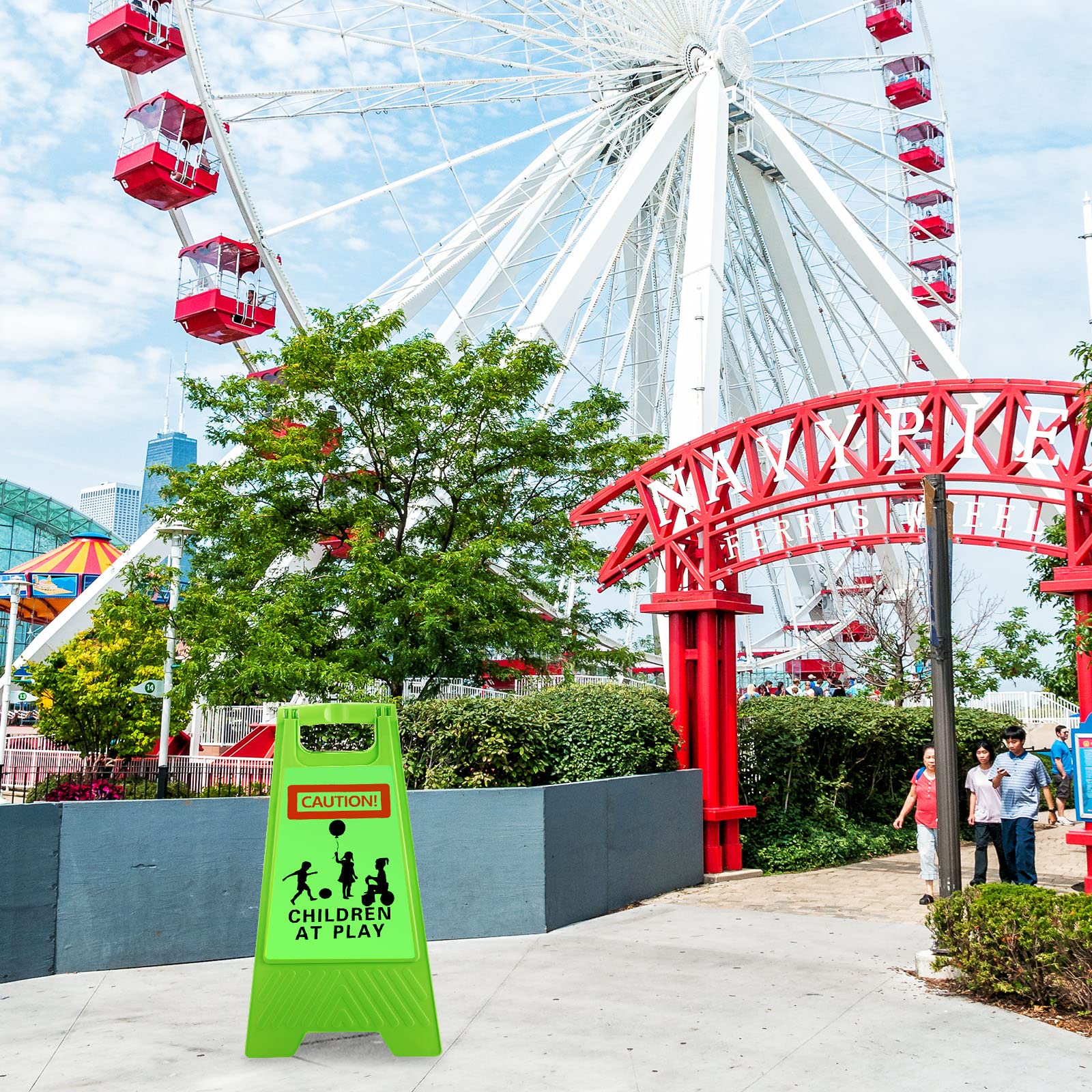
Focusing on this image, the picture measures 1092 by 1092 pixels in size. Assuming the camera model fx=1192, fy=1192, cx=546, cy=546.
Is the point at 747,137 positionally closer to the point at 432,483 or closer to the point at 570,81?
the point at 570,81

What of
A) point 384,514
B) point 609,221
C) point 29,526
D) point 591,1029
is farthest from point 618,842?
point 29,526

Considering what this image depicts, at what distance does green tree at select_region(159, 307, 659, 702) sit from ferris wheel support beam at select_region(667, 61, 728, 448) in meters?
2.54

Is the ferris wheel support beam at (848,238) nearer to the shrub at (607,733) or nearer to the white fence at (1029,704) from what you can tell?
the white fence at (1029,704)

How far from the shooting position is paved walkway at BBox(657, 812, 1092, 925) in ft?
35.5

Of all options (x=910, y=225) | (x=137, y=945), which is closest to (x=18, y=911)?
(x=137, y=945)

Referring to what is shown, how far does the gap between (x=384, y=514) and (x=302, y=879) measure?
947 cm

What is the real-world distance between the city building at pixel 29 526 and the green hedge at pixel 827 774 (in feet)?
168

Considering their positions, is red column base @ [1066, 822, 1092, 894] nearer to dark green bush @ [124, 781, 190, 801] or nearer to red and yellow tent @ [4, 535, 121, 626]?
dark green bush @ [124, 781, 190, 801]

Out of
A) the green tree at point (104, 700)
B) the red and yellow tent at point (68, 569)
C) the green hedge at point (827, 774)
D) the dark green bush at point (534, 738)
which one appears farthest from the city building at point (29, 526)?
the dark green bush at point (534, 738)

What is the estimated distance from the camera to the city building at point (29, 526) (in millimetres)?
60562

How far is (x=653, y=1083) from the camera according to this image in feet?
19.2

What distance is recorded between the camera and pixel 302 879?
252 inches

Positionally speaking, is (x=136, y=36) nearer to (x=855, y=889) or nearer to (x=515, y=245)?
(x=515, y=245)

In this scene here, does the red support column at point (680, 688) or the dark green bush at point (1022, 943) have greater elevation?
the red support column at point (680, 688)
